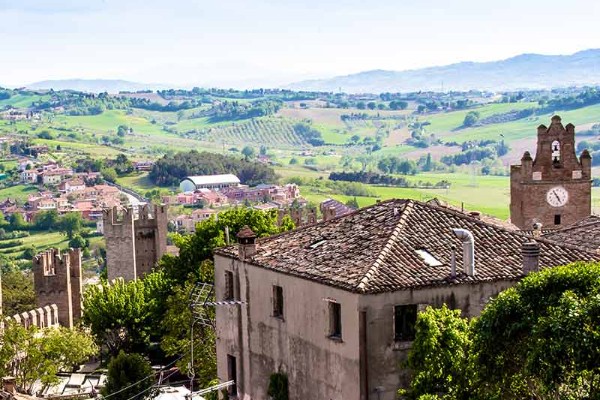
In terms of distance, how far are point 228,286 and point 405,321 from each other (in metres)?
7.60

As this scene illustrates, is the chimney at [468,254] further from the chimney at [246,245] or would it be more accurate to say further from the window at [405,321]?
the chimney at [246,245]

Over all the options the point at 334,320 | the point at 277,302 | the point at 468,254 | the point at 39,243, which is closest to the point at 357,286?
the point at 334,320

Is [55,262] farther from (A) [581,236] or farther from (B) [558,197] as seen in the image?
(A) [581,236]

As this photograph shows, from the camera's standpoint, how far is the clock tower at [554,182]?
53.9 metres

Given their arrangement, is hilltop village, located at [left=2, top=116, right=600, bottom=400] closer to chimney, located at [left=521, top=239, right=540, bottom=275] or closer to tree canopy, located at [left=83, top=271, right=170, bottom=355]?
chimney, located at [left=521, top=239, right=540, bottom=275]

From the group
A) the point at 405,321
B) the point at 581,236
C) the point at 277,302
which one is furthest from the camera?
the point at 581,236

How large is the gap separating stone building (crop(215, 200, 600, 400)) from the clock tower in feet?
76.9

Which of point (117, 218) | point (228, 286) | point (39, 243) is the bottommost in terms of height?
point (39, 243)

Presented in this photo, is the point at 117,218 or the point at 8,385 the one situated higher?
the point at 8,385

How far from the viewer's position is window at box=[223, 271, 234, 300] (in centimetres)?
3284

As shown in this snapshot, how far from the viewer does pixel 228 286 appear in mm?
33031

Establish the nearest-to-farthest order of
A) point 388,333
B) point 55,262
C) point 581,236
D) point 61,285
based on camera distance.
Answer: point 388,333 < point 581,236 < point 61,285 < point 55,262

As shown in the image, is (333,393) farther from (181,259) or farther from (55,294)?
(55,294)

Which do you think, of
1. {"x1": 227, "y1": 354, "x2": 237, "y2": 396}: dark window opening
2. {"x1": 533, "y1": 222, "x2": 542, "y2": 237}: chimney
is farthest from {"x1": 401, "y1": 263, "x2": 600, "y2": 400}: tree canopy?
{"x1": 533, "y1": 222, "x2": 542, "y2": 237}: chimney
